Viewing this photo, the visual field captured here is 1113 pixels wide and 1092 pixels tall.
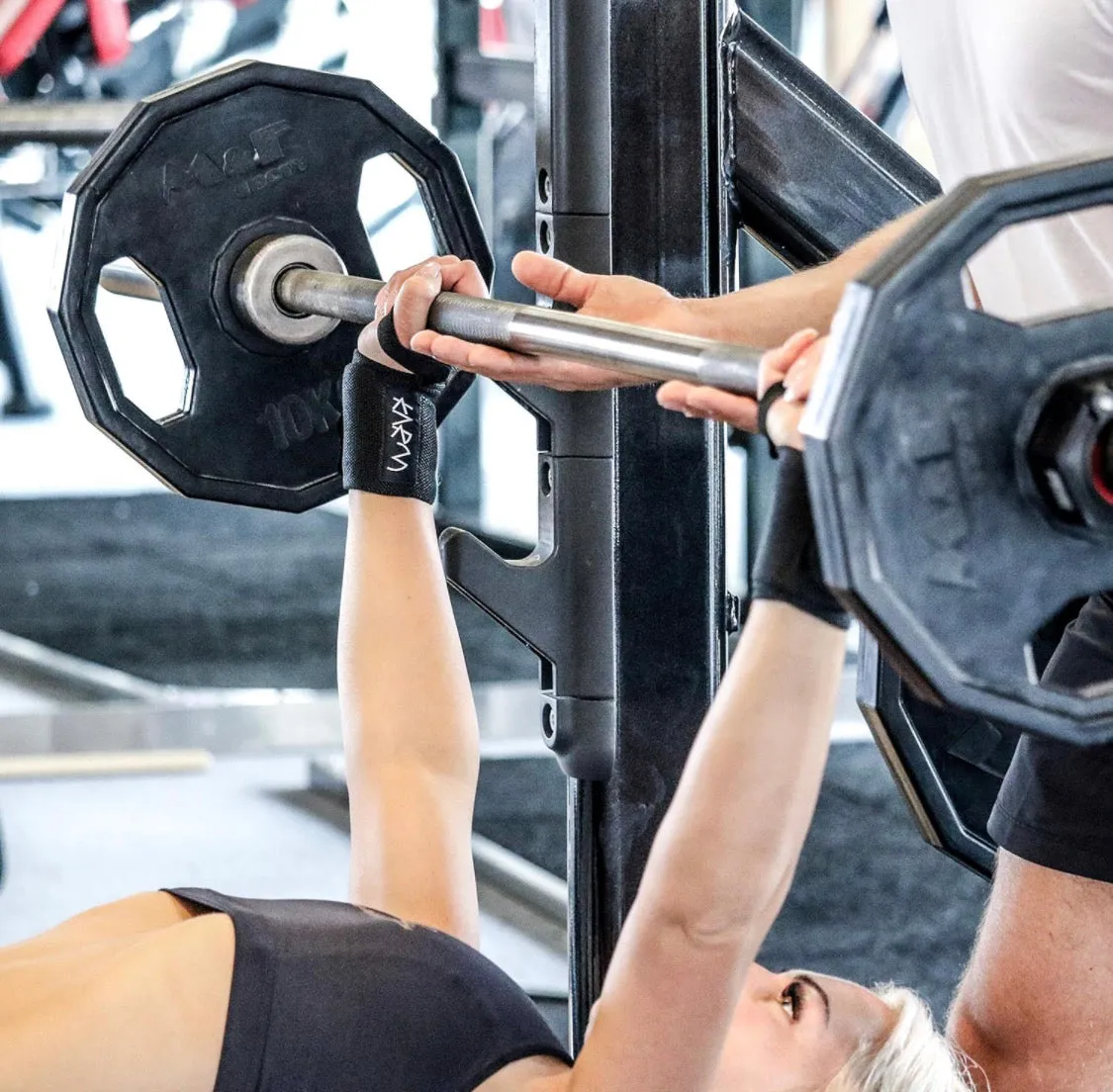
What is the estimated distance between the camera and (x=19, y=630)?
479cm

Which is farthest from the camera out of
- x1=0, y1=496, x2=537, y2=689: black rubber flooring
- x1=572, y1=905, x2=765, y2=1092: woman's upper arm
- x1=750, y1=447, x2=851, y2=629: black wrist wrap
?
x1=0, y1=496, x2=537, y2=689: black rubber flooring

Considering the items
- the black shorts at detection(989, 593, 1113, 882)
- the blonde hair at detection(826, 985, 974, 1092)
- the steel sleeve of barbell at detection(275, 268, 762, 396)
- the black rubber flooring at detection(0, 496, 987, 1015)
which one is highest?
the steel sleeve of barbell at detection(275, 268, 762, 396)

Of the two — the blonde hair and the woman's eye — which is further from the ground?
the woman's eye

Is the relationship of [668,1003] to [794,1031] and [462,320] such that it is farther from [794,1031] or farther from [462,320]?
[462,320]

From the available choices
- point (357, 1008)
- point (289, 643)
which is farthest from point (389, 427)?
point (289, 643)

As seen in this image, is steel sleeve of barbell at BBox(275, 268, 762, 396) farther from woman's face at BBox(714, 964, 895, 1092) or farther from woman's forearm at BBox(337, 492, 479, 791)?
woman's face at BBox(714, 964, 895, 1092)

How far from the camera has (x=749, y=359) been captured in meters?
0.88

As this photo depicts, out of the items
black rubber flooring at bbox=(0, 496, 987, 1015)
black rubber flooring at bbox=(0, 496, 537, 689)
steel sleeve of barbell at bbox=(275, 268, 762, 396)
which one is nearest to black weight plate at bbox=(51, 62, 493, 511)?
steel sleeve of barbell at bbox=(275, 268, 762, 396)

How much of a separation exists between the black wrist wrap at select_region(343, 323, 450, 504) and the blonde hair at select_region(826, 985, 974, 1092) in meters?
0.59

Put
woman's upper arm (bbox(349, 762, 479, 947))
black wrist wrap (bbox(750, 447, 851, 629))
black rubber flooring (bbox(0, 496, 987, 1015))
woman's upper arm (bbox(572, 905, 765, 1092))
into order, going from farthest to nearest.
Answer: black rubber flooring (bbox(0, 496, 987, 1015)) → woman's upper arm (bbox(349, 762, 479, 947)) → woman's upper arm (bbox(572, 905, 765, 1092)) → black wrist wrap (bbox(750, 447, 851, 629))

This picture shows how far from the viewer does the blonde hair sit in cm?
122

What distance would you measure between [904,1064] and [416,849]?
0.42m

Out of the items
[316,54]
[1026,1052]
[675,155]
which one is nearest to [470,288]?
[675,155]

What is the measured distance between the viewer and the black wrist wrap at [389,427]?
4.56 ft
